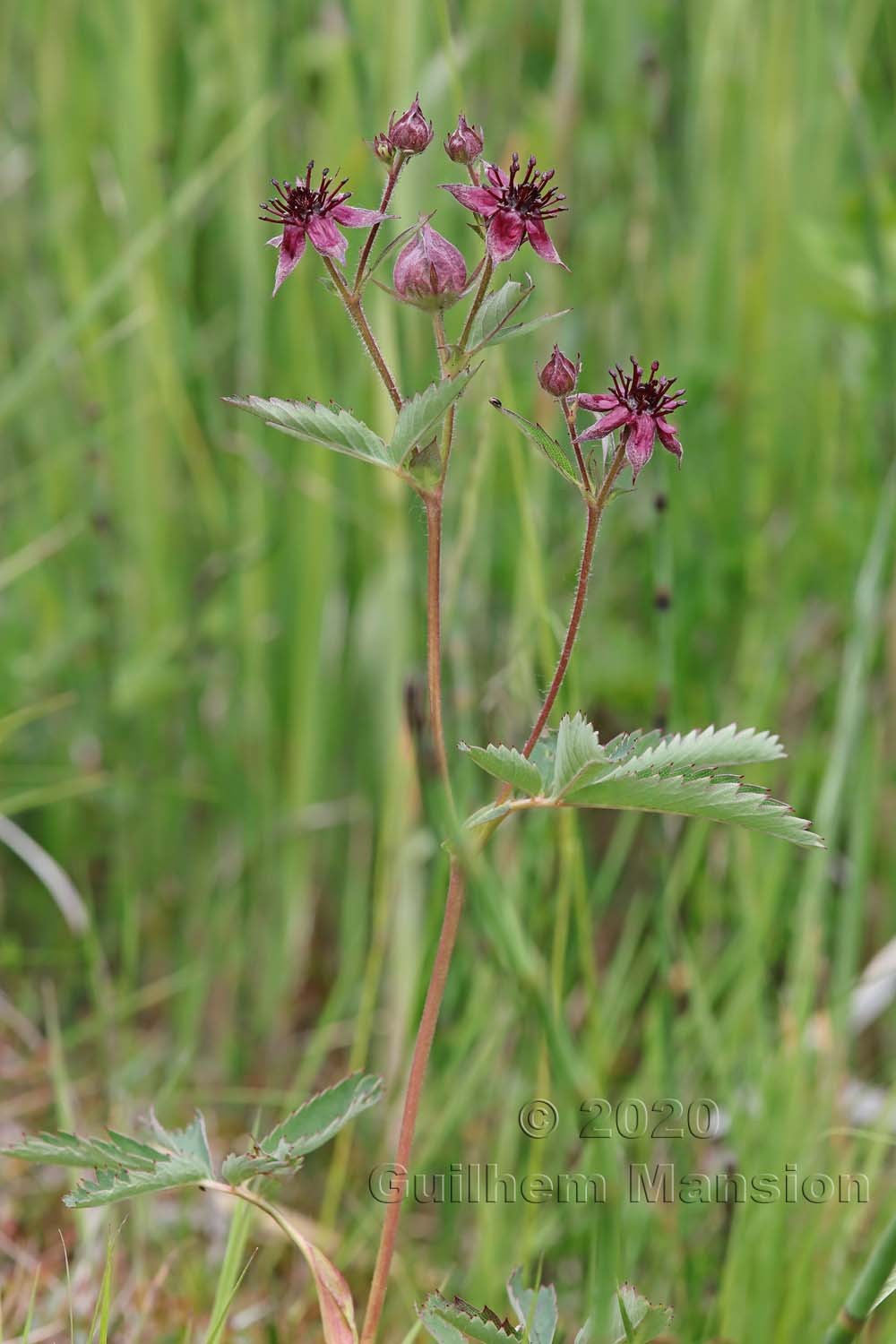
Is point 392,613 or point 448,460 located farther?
point 392,613

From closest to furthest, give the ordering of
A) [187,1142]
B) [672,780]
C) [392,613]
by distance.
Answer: [672,780], [187,1142], [392,613]

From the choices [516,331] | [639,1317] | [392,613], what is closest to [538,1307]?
[639,1317]

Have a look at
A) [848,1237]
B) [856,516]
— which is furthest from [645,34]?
[848,1237]

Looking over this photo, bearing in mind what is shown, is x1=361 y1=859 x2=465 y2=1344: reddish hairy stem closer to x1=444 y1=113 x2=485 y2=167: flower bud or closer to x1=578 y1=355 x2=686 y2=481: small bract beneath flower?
x1=578 y1=355 x2=686 y2=481: small bract beneath flower

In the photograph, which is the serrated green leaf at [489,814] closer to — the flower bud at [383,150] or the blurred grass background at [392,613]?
the flower bud at [383,150]

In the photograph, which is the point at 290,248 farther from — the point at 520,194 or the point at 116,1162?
the point at 116,1162

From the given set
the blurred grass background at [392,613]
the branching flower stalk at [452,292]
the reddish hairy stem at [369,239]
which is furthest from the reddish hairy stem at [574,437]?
the blurred grass background at [392,613]
